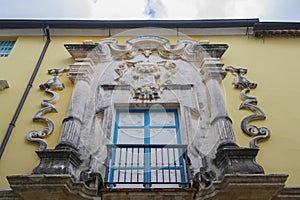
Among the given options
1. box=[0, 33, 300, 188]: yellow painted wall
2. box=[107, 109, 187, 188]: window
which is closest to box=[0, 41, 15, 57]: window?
box=[0, 33, 300, 188]: yellow painted wall

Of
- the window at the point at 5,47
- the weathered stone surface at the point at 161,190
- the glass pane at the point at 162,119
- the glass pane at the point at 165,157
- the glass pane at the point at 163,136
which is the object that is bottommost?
the weathered stone surface at the point at 161,190

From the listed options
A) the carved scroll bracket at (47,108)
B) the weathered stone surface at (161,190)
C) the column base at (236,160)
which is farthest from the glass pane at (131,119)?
the weathered stone surface at (161,190)

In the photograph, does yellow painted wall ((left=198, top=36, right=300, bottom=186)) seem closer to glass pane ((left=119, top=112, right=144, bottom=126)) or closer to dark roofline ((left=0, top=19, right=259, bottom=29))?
dark roofline ((left=0, top=19, right=259, bottom=29))

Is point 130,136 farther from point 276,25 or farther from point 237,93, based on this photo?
point 276,25

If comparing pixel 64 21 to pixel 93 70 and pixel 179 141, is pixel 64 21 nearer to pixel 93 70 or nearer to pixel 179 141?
pixel 93 70

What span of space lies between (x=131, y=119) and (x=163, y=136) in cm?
80

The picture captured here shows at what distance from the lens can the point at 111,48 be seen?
8148 mm

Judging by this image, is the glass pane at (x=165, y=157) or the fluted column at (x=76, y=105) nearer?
the glass pane at (x=165, y=157)

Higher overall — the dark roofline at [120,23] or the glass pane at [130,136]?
the dark roofline at [120,23]

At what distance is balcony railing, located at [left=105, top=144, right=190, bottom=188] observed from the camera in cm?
519

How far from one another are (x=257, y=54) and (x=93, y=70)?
415cm

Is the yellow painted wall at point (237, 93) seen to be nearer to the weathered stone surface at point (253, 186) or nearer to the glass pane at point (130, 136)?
the weathered stone surface at point (253, 186)

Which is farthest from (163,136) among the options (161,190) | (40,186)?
(40,186)

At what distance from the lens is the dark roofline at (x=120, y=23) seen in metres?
9.08
